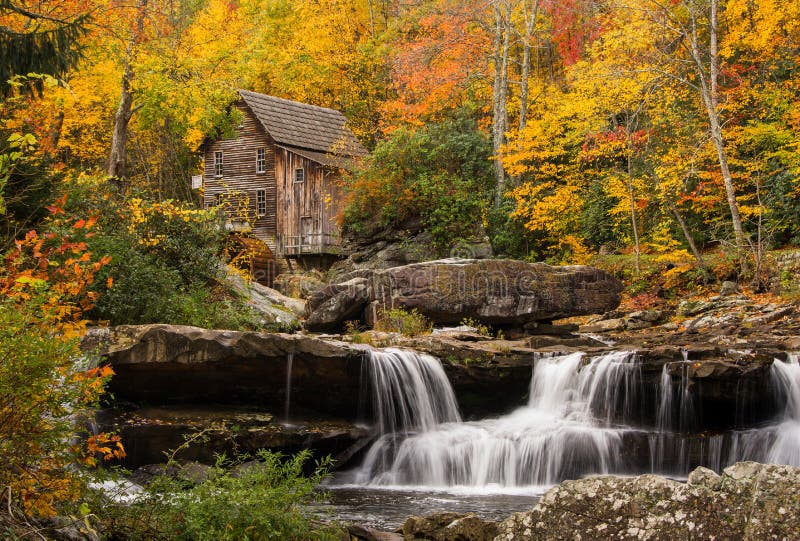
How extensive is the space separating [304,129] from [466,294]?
18415 mm

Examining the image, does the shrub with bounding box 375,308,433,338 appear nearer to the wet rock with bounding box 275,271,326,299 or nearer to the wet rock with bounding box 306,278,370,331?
the wet rock with bounding box 306,278,370,331

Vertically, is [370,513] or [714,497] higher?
[714,497]

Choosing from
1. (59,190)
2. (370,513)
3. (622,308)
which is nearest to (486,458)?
(370,513)

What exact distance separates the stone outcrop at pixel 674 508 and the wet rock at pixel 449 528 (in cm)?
223

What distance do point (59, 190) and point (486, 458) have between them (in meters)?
8.76

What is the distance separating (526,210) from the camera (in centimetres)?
2608

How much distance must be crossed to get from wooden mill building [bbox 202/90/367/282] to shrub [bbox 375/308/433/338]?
1283cm

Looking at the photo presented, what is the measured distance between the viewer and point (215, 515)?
537 centimetres

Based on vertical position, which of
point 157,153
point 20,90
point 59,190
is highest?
point 157,153

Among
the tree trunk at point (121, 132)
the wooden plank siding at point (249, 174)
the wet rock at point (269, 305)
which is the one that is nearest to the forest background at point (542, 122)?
the tree trunk at point (121, 132)

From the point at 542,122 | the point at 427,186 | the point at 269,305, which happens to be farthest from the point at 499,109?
the point at 269,305

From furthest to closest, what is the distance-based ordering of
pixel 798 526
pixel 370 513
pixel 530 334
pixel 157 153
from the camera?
pixel 157 153, pixel 530 334, pixel 370 513, pixel 798 526

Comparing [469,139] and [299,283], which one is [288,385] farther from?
[469,139]

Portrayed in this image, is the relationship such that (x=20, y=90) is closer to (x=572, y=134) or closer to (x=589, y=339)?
(x=589, y=339)
